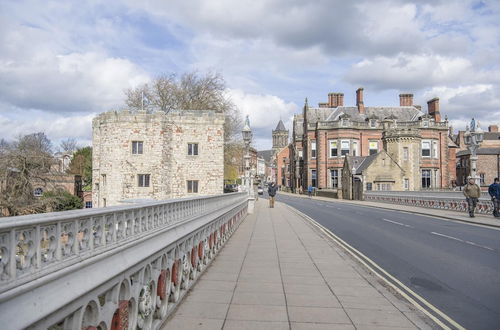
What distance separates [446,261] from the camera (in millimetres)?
10250

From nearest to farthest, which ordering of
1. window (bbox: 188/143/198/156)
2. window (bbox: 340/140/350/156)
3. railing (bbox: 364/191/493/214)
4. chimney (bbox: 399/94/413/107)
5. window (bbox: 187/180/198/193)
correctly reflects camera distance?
railing (bbox: 364/191/493/214) → window (bbox: 187/180/198/193) → window (bbox: 188/143/198/156) → window (bbox: 340/140/350/156) → chimney (bbox: 399/94/413/107)

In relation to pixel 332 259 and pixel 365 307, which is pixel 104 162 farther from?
pixel 365 307

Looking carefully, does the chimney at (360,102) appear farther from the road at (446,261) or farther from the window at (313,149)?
the road at (446,261)

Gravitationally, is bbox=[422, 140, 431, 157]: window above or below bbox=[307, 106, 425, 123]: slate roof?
below

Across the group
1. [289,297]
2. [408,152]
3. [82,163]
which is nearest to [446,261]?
[289,297]

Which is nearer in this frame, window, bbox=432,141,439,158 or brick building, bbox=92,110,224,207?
brick building, bbox=92,110,224,207

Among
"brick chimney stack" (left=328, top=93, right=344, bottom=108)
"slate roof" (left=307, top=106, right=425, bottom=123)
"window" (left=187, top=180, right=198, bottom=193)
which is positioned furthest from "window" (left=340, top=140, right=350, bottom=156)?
"window" (left=187, top=180, right=198, bottom=193)

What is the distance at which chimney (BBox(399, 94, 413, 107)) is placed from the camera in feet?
244

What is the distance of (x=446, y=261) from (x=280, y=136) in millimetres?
151222

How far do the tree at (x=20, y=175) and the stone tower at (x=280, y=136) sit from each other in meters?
132

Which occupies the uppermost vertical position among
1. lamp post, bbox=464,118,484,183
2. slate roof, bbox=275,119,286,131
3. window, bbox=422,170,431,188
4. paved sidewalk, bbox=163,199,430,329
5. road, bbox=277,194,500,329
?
slate roof, bbox=275,119,286,131

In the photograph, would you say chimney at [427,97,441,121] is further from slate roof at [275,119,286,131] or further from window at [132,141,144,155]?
slate roof at [275,119,286,131]

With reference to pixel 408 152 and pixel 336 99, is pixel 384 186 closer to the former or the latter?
pixel 408 152

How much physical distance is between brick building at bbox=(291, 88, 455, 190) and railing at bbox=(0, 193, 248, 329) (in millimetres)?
59936
